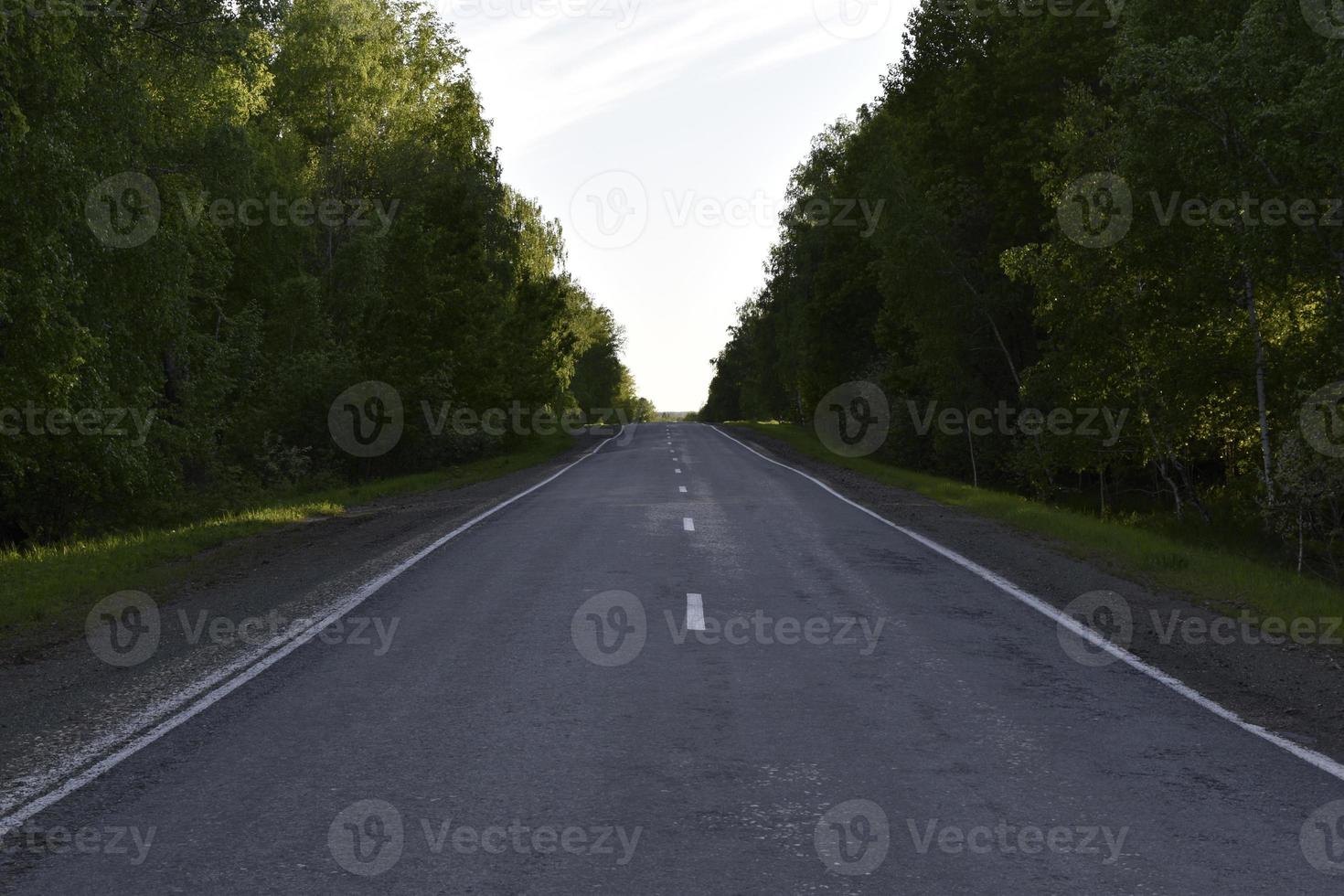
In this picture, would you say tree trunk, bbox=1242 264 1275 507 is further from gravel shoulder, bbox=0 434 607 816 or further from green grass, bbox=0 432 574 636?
green grass, bbox=0 432 574 636

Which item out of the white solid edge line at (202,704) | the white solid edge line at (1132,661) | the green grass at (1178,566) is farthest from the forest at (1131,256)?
the white solid edge line at (202,704)

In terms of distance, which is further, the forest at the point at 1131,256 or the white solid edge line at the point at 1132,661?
the forest at the point at 1131,256

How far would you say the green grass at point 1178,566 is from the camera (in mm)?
11414

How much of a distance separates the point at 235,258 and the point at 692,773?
32.9 meters

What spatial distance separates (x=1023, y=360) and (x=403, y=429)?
67.6 ft

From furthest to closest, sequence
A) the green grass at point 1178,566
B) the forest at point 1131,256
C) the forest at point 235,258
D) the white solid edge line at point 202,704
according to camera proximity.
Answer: the forest at point 1131,256
the forest at point 235,258
the green grass at point 1178,566
the white solid edge line at point 202,704

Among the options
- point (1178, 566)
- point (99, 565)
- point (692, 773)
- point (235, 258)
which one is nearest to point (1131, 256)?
point (1178, 566)

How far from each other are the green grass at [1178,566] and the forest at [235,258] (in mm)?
13726

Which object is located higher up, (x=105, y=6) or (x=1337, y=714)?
(x=105, y=6)

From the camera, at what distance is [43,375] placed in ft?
49.6

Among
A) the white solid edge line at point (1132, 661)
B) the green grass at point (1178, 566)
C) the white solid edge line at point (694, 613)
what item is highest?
the white solid edge line at point (694, 613)

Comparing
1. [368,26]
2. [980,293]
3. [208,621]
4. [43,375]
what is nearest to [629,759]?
[208,621]

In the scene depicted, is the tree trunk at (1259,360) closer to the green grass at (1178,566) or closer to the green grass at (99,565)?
the green grass at (1178,566)

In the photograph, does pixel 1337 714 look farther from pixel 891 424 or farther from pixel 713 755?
pixel 891 424
